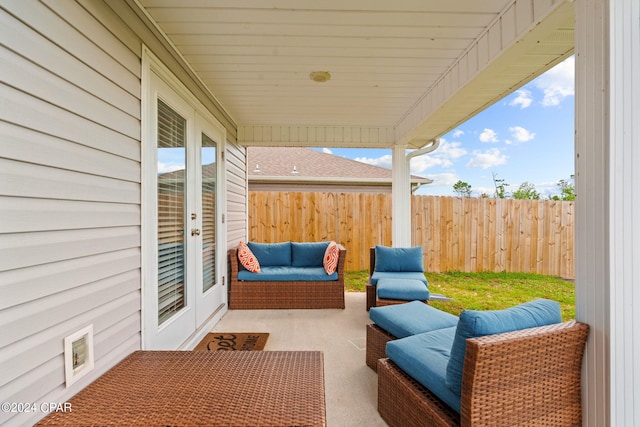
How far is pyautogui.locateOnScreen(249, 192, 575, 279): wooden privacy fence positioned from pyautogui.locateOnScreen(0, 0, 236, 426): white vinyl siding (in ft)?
14.9

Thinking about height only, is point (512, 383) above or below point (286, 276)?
above

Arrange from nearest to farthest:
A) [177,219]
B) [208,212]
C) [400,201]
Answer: [177,219]
[208,212]
[400,201]

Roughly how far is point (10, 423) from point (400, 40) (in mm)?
2890

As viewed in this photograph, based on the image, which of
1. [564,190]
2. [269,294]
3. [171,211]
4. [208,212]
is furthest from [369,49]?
[564,190]

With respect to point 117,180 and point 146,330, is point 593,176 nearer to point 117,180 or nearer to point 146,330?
point 117,180

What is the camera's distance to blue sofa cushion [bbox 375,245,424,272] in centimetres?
410

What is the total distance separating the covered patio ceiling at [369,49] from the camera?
189cm

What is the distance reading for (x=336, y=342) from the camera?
298cm

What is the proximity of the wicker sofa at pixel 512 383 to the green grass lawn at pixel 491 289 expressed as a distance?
2459 millimetres

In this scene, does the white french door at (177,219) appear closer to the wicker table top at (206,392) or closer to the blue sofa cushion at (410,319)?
the wicker table top at (206,392)

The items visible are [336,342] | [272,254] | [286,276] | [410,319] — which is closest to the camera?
[410,319]

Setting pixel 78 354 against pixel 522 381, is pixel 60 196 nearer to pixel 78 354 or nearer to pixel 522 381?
pixel 78 354

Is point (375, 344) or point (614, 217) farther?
point (375, 344)

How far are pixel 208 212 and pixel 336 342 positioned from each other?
1953 mm
